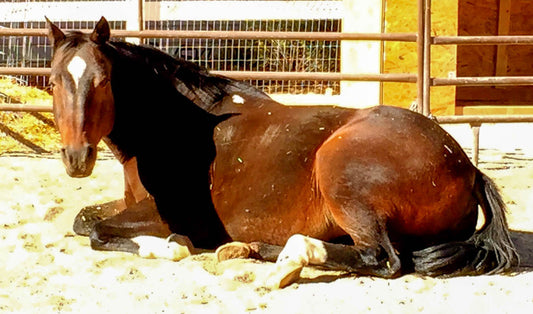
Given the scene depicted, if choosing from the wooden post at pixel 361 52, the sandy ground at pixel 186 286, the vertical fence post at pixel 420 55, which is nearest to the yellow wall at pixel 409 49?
the wooden post at pixel 361 52

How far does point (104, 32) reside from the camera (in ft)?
16.4

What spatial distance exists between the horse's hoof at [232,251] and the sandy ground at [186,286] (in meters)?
0.06

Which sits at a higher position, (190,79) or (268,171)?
(190,79)

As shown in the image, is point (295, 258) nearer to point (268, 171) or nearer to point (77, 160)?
point (268, 171)

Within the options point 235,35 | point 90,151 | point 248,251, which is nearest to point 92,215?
point 90,151

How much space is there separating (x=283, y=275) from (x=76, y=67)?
61.7 inches

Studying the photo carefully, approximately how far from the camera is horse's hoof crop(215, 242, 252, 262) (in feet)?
15.9

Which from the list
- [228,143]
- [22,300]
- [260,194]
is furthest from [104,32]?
[22,300]

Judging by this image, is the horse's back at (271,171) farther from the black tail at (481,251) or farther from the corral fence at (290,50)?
the corral fence at (290,50)

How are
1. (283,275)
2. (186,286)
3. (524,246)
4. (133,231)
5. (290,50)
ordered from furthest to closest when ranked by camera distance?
(290,50) → (524,246) → (133,231) → (186,286) → (283,275)

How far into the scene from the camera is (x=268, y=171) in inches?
196

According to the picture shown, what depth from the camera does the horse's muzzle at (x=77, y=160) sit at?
15.1 feet

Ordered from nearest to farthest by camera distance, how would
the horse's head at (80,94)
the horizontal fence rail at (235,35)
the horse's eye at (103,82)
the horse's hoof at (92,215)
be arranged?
the horse's head at (80,94), the horse's eye at (103,82), the horse's hoof at (92,215), the horizontal fence rail at (235,35)

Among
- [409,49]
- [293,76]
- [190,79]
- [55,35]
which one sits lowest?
[293,76]
